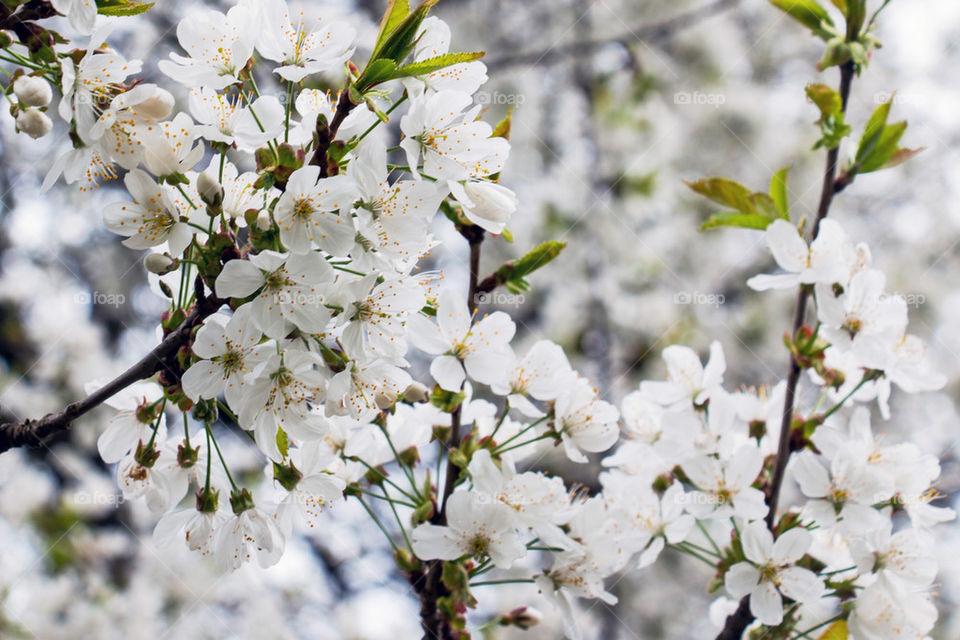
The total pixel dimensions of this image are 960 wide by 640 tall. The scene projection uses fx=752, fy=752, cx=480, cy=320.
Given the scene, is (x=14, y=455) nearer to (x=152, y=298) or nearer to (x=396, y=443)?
(x=152, y=298)

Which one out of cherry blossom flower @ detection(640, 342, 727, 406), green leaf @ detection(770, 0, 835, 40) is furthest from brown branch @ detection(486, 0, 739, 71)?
cherry blossom flower @ detection(640, 342, 727, 406)

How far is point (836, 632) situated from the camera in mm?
1251

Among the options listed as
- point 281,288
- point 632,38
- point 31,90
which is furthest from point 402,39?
point 632,38

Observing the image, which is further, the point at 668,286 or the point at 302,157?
the point at 668,286

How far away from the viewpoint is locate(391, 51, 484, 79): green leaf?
86cm

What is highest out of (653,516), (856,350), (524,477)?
(856,350)

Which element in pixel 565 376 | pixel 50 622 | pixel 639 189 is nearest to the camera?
pixel 565 376

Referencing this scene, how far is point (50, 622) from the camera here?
11.6ft

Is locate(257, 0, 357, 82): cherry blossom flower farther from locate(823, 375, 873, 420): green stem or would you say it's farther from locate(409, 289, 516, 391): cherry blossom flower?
locate(823, 375, 873, 420): green stem

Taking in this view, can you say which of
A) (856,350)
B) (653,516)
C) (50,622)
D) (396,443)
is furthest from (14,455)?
(856,350)

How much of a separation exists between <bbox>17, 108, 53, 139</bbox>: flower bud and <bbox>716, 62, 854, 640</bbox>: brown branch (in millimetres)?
1220

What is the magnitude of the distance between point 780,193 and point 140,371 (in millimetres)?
1175

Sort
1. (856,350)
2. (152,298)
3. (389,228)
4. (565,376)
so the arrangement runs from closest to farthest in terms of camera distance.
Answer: (389,228)
(565,376)
(856,350)
(152,298)

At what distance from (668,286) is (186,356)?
173 inches
